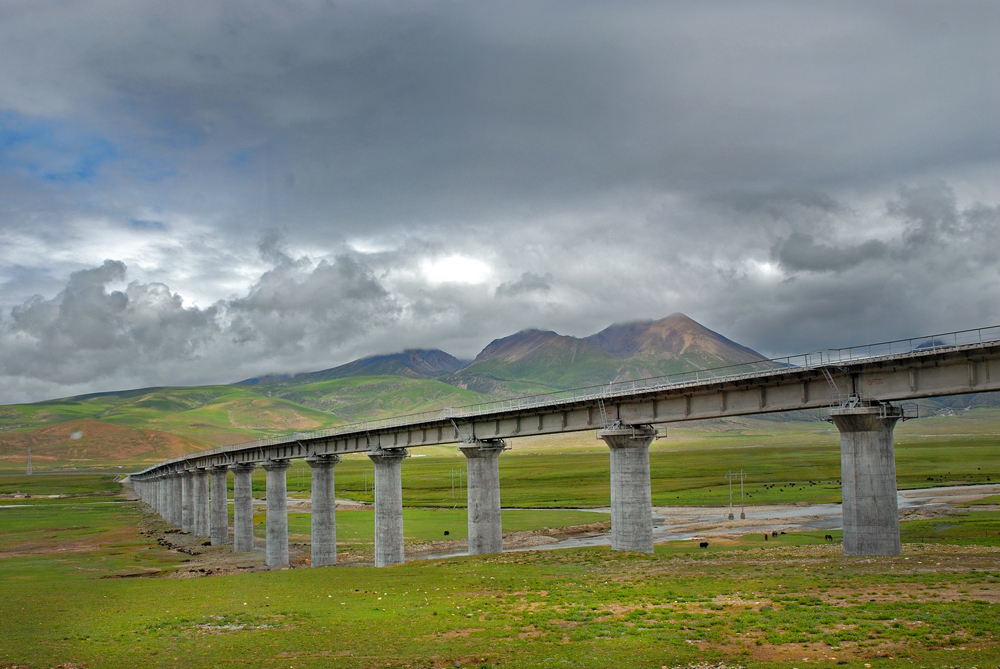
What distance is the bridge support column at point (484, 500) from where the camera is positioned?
64875 millimetres

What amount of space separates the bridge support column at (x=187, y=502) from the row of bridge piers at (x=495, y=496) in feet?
8.87

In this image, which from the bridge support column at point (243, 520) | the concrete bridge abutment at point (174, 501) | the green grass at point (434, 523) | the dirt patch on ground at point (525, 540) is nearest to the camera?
the dirt patch on ground at point (525, 540)

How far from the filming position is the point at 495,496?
66.2m

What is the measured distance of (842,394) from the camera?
4403cm

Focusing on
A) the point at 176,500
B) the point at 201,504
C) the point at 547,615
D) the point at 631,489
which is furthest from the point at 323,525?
the point at 176,500

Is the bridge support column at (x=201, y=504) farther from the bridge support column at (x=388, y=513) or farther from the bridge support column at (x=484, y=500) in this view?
the bridge support column at (x=484, y=500)

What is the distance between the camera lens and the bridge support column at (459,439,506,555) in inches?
2554

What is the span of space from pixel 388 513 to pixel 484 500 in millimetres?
13569

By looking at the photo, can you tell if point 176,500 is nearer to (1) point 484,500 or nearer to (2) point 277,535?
(2) point 277,535

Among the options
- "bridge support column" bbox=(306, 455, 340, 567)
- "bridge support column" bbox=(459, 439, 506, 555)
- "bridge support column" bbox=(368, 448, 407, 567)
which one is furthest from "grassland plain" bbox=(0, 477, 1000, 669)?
"bridge support column" bbox=(306, 455, 340, 567)

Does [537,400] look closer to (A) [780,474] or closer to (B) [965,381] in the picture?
(B) [965,381]

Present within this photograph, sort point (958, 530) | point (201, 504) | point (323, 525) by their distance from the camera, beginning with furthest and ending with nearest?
point (201, 504) < point (323, 525) < point (958, 530)

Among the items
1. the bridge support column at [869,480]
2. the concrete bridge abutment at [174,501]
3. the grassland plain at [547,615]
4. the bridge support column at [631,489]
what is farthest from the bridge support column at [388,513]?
the concrete bridge abutment at [174,501]

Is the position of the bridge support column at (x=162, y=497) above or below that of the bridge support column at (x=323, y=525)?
below
